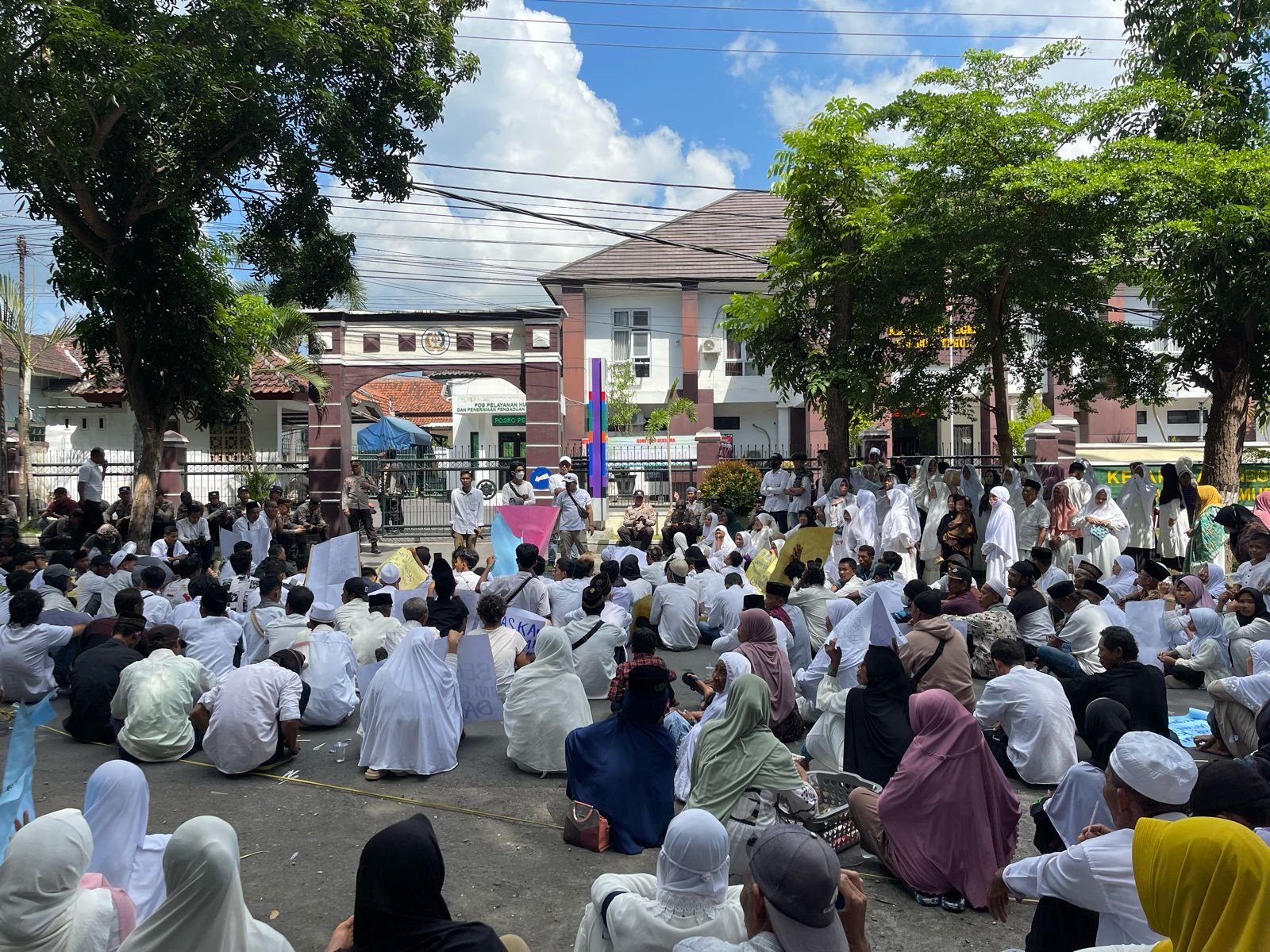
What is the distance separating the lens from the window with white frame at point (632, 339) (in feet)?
112

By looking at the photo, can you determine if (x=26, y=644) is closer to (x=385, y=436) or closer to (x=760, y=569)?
(x=760, y=569)

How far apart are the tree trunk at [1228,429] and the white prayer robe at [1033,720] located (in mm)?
10094

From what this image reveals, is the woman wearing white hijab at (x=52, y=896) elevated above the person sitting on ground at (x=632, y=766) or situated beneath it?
elevated above

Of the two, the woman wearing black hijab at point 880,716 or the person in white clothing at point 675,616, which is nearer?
the woman wearing black hijab at point 880,716

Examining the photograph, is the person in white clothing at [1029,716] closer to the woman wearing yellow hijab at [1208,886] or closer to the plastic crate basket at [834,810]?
the plastic crate basket at [834,810]

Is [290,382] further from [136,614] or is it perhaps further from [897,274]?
[136,614]

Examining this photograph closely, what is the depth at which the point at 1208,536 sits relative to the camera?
12320mm

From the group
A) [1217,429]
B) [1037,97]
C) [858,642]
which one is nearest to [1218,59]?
[1037,97]

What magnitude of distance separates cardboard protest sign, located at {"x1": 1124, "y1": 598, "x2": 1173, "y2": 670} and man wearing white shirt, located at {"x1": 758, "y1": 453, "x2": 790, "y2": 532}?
7.96m

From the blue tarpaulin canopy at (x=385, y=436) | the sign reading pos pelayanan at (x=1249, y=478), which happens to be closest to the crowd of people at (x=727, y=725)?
the sign reading pos pelayanan at (x=1249, y=478)

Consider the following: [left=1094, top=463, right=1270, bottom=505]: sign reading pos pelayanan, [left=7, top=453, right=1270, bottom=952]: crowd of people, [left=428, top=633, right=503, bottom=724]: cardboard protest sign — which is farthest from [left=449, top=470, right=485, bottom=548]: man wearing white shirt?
[left=1094, top=463, right=1270, bottom=505]: sign reading pos pelayanan

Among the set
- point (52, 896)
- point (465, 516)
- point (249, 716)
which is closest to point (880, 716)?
point (249, 716)

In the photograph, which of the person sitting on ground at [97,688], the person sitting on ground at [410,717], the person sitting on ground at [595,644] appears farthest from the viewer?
the person sitting on ground at [595,644]

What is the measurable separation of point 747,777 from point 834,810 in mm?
736
